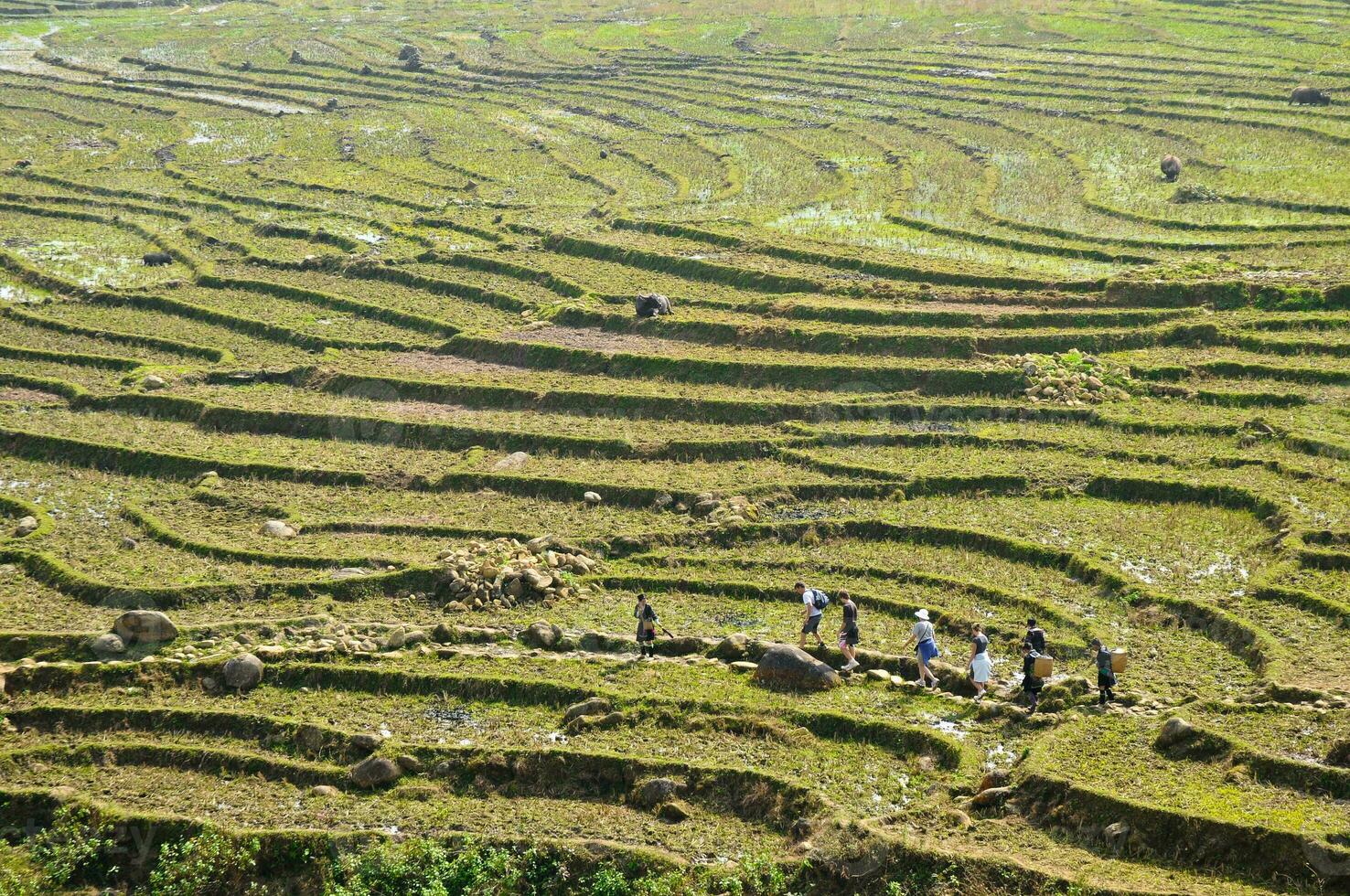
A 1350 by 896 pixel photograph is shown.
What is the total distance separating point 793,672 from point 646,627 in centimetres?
230

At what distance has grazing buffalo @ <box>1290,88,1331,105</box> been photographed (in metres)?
53.8

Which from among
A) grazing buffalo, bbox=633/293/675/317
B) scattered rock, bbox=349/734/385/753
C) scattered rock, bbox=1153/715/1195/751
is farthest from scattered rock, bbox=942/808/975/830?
grazing buffalo, bbox=633/293/675/317

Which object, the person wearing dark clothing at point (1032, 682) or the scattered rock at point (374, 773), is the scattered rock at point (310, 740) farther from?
the person wearing dark clothing at point (1032, 682)

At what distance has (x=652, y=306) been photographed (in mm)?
33469

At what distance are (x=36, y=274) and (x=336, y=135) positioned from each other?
2247 centimetres

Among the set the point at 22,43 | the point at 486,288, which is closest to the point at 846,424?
the point at 486,288

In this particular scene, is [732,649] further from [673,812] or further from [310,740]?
[310,740]

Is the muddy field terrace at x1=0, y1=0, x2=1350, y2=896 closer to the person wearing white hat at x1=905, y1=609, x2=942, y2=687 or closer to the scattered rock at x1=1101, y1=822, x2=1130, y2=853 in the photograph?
the scattered rock at x1=1101, y1=822, x2=1130, y2=853

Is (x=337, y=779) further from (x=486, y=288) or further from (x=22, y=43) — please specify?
(x=22, y=43)

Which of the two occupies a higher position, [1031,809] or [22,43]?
[22,43]

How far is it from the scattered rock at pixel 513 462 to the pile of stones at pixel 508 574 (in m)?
4.05

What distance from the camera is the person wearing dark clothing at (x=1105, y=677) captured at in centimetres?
1673

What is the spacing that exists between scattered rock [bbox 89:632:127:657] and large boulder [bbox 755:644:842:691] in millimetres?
9016

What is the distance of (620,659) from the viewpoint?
1925cm
